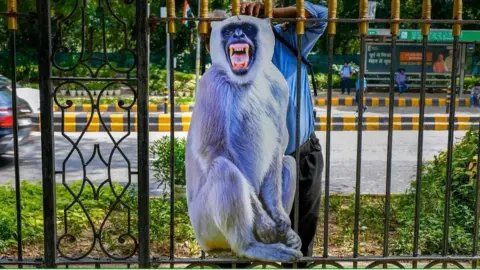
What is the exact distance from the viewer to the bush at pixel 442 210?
160 inches

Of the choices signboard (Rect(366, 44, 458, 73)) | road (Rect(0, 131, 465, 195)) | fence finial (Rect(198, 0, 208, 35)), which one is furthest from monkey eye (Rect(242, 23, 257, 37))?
signboard (Rect(366, 44, 458, 73))

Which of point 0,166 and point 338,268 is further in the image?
point 0,166

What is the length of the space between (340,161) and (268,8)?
273 inches

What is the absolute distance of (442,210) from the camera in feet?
14.9

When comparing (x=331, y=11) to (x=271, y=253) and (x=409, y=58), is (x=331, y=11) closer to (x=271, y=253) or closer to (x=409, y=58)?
(x=271, y=253)

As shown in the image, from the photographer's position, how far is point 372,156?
9.86 metres

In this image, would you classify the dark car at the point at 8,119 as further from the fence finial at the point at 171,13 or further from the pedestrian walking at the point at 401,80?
the pedestrian walking at the point at 401,80

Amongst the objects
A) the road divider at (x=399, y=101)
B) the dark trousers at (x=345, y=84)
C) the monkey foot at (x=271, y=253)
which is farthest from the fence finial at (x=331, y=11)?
the dark trousers at (x=345, y=84)

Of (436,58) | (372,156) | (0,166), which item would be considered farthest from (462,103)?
(0,166)

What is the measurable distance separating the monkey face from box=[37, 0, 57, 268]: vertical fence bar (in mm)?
729

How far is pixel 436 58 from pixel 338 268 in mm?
15876

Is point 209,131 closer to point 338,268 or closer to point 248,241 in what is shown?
point 248,241

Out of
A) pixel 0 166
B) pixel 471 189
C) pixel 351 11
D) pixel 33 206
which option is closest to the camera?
pixel 471 189

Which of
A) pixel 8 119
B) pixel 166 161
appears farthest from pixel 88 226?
pixel 8 119
